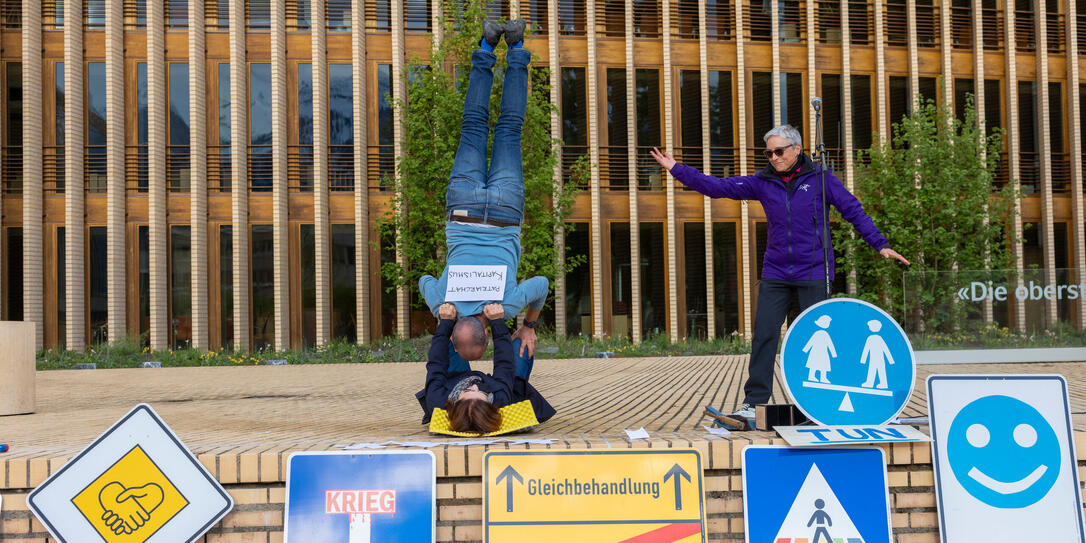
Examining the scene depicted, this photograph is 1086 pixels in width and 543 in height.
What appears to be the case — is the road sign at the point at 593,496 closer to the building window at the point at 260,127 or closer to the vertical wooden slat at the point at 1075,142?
the building window at the point at 260,127

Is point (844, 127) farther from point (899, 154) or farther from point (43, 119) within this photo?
point (43, 119)

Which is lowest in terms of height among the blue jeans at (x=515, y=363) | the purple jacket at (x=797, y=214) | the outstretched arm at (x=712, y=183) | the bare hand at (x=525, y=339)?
the blue jeans at (x=515, y=363)

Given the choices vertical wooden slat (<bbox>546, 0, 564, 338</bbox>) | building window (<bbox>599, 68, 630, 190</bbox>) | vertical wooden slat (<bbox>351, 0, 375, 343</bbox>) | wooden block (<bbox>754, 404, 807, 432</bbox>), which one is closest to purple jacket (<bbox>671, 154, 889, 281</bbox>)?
wooden block (<bbox>754, 404, 807, 432</bbox>)

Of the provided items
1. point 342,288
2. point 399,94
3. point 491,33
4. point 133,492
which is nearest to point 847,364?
point 491,33

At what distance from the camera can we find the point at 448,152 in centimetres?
1536

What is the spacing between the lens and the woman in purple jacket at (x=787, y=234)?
15.2 ft

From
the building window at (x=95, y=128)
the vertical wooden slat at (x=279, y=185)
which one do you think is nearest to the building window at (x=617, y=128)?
the vertical wooden slat at (x=279, y=185)

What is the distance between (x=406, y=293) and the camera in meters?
20.2

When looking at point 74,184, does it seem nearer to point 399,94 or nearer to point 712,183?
point 399,94

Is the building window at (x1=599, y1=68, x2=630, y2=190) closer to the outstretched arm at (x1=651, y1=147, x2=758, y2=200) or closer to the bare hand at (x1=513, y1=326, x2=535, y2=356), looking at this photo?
the outstretched arm at (x1=651, y1=147, x2=758, y2=200)

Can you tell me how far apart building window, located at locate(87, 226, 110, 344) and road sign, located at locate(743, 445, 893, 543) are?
20295mm

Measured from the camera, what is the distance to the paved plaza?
4461mm

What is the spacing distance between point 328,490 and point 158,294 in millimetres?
18618

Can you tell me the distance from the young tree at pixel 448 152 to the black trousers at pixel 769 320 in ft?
34.8
